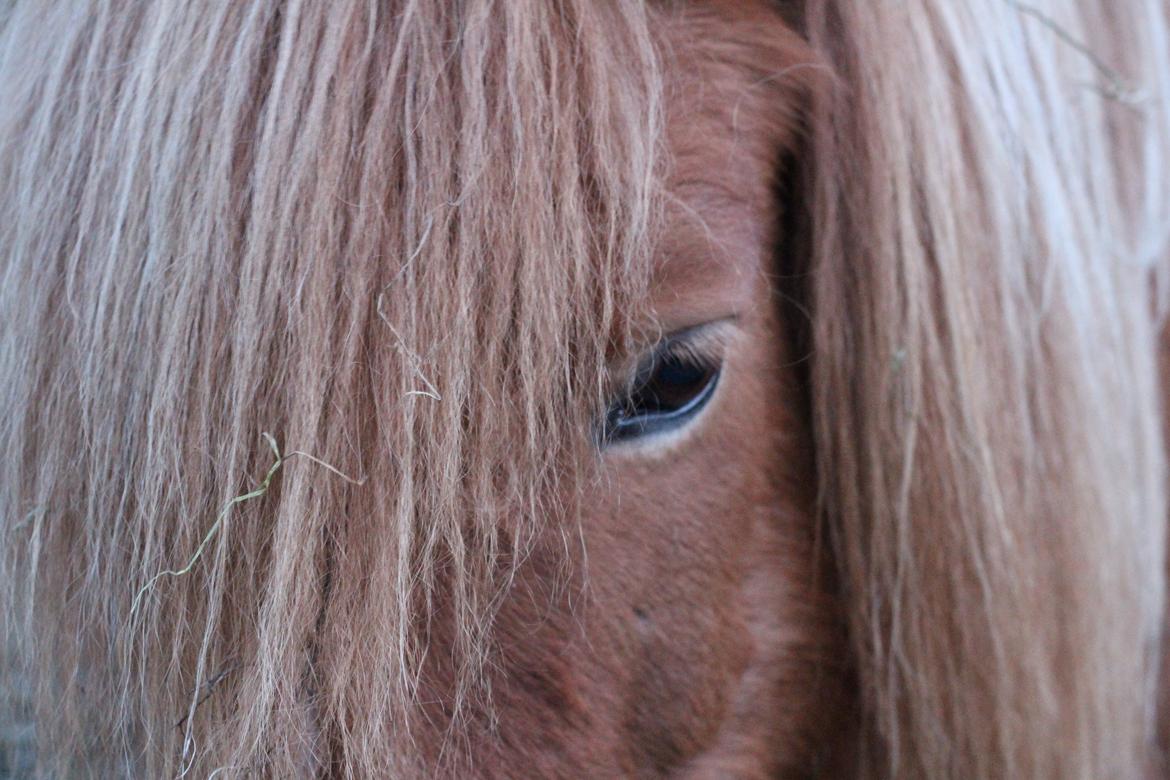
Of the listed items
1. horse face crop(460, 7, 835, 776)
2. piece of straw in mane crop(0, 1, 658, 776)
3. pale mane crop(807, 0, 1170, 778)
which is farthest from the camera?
pale mane crop(807, 0, 1170, 778)

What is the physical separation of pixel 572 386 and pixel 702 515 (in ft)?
0.67

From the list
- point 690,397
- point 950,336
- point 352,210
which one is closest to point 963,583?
point 950,336

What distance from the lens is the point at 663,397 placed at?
83 cm

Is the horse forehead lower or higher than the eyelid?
higher

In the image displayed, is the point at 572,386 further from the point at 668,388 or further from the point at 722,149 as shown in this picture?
the point at 722,149

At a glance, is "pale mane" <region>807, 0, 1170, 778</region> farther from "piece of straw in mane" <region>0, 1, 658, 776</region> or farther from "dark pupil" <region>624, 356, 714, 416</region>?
"piece of straw in mane" <region>0, 1, 658, 776</region>

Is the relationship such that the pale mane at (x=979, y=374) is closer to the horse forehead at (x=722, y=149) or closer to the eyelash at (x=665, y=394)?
the horse forehead at (x=722, y=149)

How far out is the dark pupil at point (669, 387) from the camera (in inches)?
32.2

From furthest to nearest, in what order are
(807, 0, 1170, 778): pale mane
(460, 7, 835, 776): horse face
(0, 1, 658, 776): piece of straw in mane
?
(807, 0, 1170, 778): pale mane
(460, 7, 835, 776): horse face
(0, 1, 658, 776): piece of straw in mane

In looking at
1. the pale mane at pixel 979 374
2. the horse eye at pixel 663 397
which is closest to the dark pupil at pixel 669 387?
the horse eye at pixel 663 397

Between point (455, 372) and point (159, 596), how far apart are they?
10.1 inches

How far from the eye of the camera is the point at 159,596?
0.66 meters

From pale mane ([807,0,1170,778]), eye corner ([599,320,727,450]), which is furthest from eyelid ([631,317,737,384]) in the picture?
pale mane ([807,0,1170,778])

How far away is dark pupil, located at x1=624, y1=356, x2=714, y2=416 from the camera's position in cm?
82
